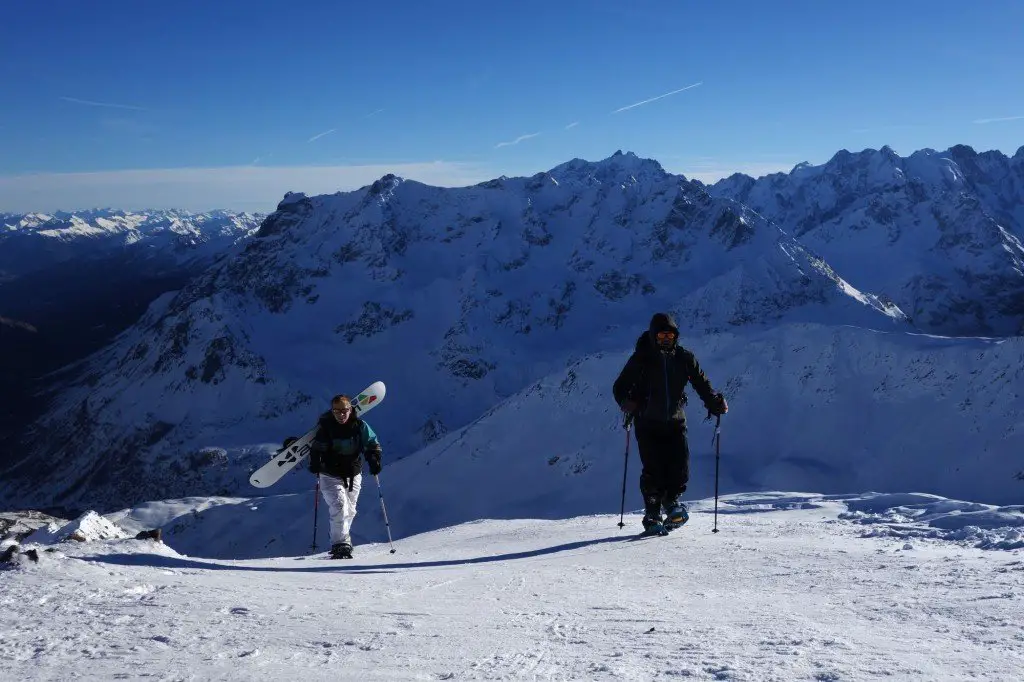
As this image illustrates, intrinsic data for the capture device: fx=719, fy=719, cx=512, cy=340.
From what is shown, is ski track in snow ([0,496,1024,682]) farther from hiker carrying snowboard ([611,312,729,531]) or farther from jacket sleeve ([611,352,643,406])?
jacket sleeve ([611,352,643,406])

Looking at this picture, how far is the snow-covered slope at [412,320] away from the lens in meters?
145

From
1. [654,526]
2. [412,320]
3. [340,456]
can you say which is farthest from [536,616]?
[412,320]

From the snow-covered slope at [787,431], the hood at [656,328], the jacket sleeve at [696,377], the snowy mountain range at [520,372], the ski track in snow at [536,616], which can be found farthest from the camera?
the snowy mountain range at [520,372]

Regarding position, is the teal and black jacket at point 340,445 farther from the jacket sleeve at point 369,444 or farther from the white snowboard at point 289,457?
the white snowboard at point 289,457

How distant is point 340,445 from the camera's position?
9.71m

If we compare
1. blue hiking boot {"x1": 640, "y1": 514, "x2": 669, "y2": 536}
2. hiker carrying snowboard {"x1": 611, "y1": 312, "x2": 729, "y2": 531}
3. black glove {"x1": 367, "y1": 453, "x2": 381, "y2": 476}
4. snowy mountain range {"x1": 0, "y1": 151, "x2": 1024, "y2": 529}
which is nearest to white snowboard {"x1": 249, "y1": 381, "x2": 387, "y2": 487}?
black glove {"x1": 367, "y1": 453, "x2": 381, "y2": 476}

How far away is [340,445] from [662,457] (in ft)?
14.2

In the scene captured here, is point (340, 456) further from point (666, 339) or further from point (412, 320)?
point (412, 320)

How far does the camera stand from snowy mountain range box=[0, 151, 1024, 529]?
1575 inches

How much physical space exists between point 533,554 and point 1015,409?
3756cm

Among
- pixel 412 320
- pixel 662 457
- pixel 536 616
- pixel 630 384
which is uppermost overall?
pixel 412 320

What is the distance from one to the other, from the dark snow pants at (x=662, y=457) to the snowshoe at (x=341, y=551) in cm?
409

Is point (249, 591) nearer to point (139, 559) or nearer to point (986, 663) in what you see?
point (139, 559)

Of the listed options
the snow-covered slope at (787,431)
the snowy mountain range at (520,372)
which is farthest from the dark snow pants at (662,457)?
the snowy mountain range at (520,372)
